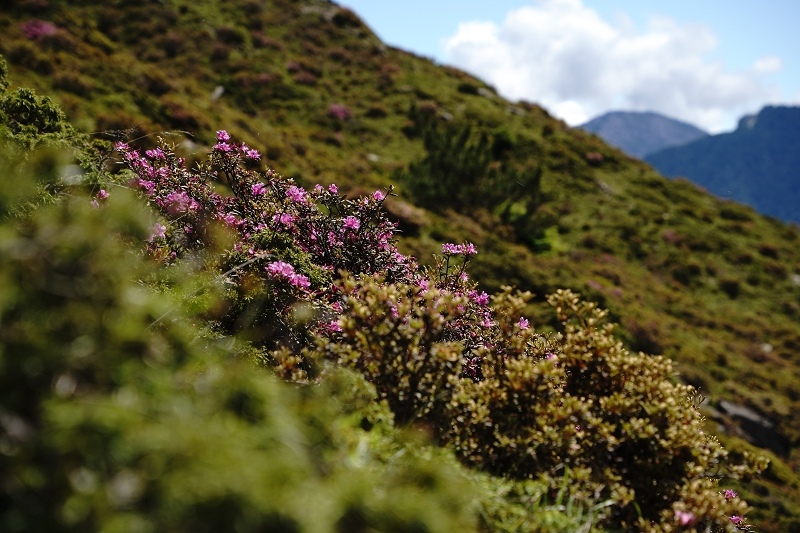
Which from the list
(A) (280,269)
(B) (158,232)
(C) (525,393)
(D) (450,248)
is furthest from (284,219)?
(C) (525,393)

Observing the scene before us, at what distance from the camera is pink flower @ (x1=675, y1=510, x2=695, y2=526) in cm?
266

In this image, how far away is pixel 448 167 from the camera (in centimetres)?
2470

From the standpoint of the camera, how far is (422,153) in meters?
28.4

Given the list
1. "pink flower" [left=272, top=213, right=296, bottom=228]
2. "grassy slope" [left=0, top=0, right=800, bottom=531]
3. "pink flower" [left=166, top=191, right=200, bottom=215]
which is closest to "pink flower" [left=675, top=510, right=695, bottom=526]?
"pink flower" [left=272, top=213, right=296, bottom=228]

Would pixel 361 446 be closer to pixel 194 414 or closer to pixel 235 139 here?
pixel 194 414

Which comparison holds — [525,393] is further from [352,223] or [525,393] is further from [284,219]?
[284,219]

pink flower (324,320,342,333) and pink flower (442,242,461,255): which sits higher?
pink flower (442,242,461,255)

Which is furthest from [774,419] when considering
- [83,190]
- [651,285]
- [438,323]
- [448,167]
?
[83,190]

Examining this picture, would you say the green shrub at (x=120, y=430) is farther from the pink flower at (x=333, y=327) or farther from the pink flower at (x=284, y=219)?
the pink flower at (x=284, y=219)

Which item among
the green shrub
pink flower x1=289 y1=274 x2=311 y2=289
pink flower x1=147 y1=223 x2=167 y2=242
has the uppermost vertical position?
the green shrub

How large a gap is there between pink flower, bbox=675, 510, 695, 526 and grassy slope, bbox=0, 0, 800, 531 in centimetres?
1171

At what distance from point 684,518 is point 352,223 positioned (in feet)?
13.2

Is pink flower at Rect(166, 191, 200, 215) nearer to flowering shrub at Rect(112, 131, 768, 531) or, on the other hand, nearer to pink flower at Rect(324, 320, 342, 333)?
flowering shrub at Rect(112, 131, 768, 531)

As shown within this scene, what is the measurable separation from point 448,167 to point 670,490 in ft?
74.4
